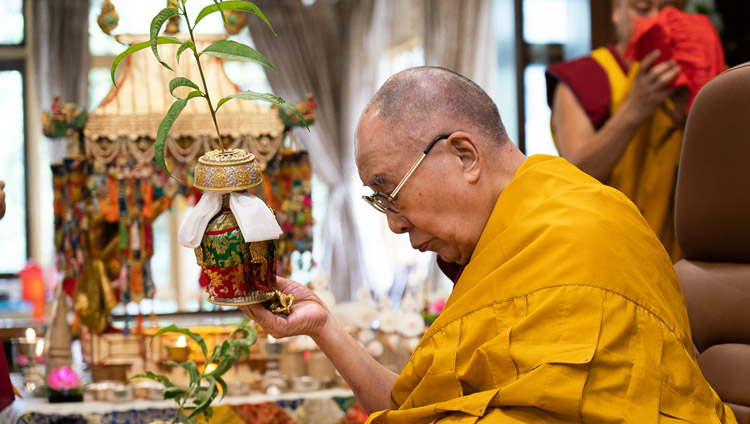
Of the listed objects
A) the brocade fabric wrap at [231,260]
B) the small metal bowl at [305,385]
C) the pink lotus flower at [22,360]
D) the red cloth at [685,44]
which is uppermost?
the red cloth at [685,44]

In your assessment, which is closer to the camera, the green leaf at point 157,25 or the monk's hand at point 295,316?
the green leaf at point 157,25

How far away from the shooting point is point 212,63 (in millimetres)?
2666

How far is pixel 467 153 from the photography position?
4.44 feet

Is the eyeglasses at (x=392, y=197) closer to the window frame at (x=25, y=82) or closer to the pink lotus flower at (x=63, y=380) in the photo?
the pink lotus flower at (x=63, y=380)

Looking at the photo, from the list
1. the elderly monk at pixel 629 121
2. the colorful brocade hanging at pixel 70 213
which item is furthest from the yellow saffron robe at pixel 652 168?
the colorful brocade hanging at pixel 70 213

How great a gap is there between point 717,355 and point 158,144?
1116 millimetres

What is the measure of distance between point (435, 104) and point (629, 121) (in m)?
1.11

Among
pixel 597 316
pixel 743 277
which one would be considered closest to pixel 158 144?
pixel 597 316

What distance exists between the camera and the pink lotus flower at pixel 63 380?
90.9 inches

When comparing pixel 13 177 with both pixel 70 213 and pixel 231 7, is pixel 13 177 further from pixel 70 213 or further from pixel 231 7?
pixel 231 7

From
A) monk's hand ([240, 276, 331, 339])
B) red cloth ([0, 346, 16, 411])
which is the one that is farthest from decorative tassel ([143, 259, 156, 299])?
monk's hand ([240, 276, 331, 339])

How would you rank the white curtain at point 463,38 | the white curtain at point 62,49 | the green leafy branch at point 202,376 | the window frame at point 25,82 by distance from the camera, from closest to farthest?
the green leafy branch at point 202,376, the white curtain at point 463,38, the window frame at point 25,82, the white curtain at point 62,49

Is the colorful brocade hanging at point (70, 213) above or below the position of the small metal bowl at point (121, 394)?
above

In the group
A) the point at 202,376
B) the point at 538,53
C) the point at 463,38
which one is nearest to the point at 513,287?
the point at 202,376
